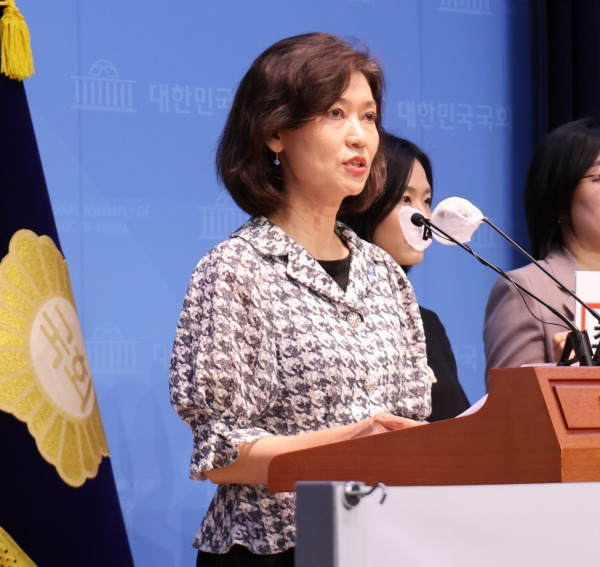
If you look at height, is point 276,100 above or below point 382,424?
above

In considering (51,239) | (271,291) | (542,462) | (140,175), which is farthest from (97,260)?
(542,462)

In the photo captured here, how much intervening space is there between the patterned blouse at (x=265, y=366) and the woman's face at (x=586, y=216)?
3.05 ft

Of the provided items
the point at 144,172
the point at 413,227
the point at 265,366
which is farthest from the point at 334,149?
the point at 144,172

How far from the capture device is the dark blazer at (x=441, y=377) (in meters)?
2.69

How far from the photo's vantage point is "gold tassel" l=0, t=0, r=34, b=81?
2.04 metres

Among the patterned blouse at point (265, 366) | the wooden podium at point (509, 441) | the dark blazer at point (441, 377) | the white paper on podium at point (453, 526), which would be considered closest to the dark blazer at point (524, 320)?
the dark blazer at point (441, 377)

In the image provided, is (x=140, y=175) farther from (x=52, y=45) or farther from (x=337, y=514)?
(x=337, y=514)

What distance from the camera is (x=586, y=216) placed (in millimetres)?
2676

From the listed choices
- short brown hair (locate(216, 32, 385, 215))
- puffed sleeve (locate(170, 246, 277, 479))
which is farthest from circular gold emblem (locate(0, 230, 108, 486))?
short brown hair (locate(216, 32, 385, 215))

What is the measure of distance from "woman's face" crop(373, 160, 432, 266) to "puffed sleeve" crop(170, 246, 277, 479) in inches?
43.6

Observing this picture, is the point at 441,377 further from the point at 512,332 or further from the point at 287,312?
the point at 287,312

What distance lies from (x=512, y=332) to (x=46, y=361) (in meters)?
1.07

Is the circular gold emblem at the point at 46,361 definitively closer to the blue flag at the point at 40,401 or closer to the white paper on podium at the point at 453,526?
the blue flag at the point at 40,401

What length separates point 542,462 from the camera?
1185 mm
